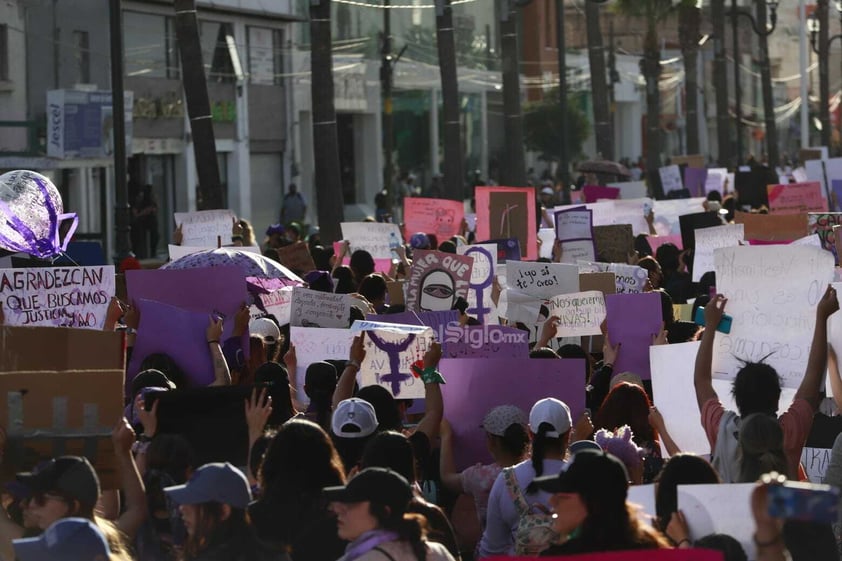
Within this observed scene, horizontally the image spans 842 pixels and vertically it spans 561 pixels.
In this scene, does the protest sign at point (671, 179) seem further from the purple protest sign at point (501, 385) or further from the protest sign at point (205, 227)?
the purple protest sign at point (501, 385)

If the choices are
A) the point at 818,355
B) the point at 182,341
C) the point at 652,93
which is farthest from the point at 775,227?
the point at 652,93

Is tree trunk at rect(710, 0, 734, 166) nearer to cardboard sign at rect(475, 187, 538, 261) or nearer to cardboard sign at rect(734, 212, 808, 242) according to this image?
cardboard sign at rect(475, 187, 538, 261)

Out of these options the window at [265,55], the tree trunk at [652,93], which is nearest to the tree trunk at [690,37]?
the tree trunk at [652,93]

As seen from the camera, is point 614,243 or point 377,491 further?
point 614,243

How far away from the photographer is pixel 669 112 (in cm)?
8550

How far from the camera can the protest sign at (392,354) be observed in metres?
8.89

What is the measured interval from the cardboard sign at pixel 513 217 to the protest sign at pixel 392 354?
411 inches

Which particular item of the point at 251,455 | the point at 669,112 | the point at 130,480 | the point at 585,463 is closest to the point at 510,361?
the point at 251,455

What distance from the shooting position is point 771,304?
317 inches

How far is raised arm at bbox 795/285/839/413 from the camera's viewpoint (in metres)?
7.33

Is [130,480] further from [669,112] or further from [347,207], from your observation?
[669,112]

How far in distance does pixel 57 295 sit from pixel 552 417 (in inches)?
163

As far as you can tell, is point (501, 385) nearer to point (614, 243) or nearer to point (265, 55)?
point (614, 243)

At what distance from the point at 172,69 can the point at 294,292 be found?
3003 cm
